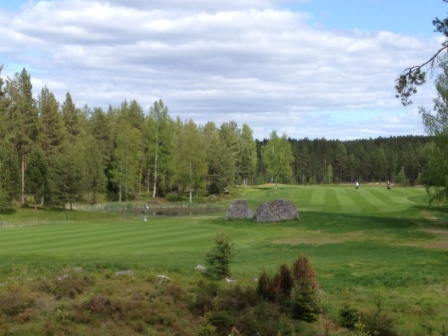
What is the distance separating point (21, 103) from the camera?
64625mm

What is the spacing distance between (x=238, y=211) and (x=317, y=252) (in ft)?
57.4

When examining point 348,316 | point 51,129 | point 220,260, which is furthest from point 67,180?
point 348,316

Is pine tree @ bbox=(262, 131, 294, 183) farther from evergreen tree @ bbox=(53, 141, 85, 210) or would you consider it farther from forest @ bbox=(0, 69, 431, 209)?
evergreen tree @ bbox=(53, 141, 85, 210)

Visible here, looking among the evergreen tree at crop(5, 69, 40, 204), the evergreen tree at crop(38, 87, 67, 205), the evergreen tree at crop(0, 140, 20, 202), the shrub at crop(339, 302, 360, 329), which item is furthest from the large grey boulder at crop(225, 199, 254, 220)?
the evergreen tree at crop(38, 87, 67, 205)

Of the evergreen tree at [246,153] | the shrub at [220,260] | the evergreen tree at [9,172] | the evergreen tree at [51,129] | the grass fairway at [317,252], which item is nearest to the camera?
the grass fairway at [317,252]

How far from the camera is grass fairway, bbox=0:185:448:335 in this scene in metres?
14.6

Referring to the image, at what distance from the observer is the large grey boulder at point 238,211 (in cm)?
4231

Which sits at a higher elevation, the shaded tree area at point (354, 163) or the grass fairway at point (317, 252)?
the shaded tree area at point (354, 163)

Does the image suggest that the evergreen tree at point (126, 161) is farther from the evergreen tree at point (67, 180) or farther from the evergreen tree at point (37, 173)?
the evergreen tree at point (37, 173)

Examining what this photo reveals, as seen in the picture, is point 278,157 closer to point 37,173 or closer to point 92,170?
point 92,170

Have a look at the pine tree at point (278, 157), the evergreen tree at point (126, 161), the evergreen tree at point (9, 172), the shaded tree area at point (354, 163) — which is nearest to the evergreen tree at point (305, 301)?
the evergreen tree at point (9, 172)

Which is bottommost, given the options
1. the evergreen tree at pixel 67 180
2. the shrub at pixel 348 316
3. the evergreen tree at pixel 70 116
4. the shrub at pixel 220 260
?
the shrub at pixel 348 316

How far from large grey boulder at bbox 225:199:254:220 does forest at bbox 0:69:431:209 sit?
16.4 metres

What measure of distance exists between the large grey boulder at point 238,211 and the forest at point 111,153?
16.4 metres
